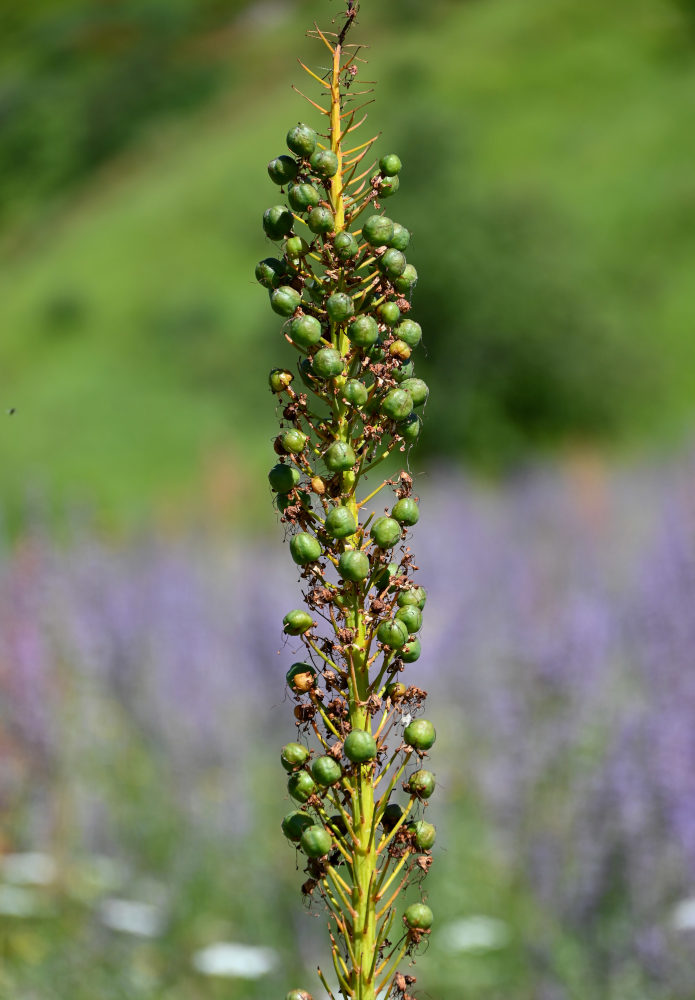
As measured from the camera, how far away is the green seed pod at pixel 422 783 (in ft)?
5.62

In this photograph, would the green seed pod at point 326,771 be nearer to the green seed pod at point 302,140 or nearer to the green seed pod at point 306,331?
the green seed pod at point 306,331

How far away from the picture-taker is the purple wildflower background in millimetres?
5730

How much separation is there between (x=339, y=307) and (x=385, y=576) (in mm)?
442

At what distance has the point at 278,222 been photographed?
1.78 meters

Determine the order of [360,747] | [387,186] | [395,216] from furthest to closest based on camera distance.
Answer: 1. [395,216]
2. [387,186]
3. [360,747]

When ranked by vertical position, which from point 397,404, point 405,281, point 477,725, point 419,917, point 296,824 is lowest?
point 419,917

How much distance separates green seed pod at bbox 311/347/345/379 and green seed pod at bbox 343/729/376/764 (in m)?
0.55

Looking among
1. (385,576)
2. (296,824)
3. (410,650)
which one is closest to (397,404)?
(385,576)

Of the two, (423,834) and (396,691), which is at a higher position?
(396,691)

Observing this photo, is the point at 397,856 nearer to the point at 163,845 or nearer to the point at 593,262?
the point at 163,845

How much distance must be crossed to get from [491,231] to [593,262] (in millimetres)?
7845

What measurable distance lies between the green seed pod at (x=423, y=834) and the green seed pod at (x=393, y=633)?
0.29 m

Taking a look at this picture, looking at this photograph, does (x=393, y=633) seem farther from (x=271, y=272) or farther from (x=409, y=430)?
(x=271, y=272)

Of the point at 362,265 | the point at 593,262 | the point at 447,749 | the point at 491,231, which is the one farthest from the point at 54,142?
the point at 362,265
